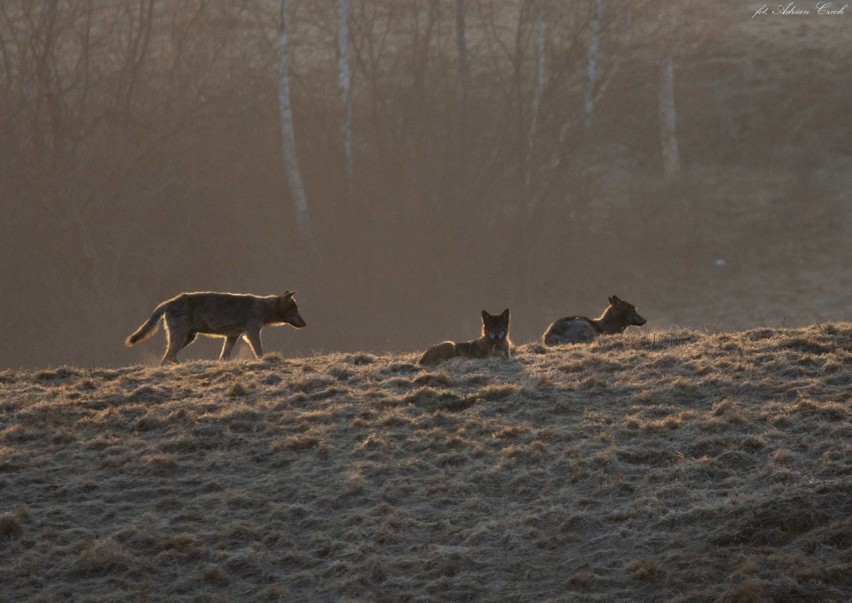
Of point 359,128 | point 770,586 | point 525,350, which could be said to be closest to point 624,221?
point 359,128

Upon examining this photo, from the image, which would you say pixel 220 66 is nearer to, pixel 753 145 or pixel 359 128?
pixel 359 128

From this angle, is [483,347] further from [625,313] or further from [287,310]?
[287,310]

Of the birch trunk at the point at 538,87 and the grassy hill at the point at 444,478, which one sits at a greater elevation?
the birch trunk at the point at 538,87

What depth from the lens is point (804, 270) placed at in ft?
127

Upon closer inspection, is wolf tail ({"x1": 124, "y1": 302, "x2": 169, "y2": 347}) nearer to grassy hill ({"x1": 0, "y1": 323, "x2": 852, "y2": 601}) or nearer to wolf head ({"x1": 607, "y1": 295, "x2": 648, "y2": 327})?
grassy hill ({"x1": 0, "y1": 323, "x2": 852, "y2": 601})

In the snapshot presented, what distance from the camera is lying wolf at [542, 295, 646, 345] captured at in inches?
666

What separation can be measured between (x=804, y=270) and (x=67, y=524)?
33124 mm

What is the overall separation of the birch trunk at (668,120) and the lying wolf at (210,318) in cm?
2842

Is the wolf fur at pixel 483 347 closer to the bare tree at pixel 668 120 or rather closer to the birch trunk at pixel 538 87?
the birch trunk at pixel 538 87

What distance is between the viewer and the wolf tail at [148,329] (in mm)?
16594

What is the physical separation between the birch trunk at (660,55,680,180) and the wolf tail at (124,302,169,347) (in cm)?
2983

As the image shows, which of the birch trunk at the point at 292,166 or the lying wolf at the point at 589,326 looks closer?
the lying wolf at the point at 589,326

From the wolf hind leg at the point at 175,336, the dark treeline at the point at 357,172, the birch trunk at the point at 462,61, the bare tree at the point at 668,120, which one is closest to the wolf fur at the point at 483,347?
the wolf hind leg at the point at 175,336

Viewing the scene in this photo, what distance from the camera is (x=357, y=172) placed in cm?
3903
